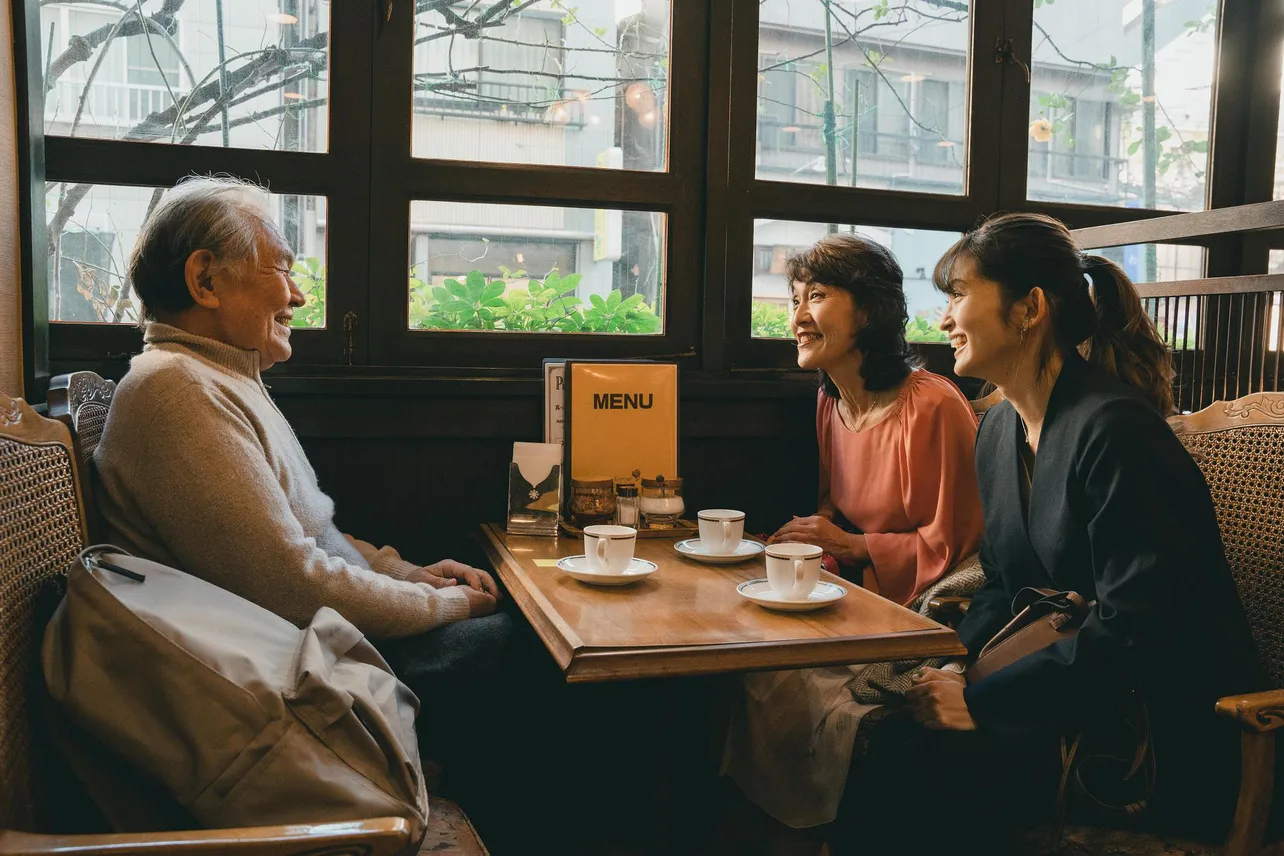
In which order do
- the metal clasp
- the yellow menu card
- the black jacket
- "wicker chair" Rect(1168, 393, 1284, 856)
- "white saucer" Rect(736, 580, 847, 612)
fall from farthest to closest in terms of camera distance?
the metal clasp
the yellow menu card
"wicker chair" Rect(1168, 393, 1284, 856)
"white saucer" Rect(736, 580, 847, 612)
the black jacket

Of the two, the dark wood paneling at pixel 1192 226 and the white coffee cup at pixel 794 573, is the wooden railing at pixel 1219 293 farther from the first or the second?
the white coffee cup at pixel 794 573

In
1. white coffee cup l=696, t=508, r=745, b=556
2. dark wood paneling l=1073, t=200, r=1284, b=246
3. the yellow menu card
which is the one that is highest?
dark wood paneling l=1073, t=200, r=1284, b=246

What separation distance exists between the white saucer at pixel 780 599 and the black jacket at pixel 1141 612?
0.28m

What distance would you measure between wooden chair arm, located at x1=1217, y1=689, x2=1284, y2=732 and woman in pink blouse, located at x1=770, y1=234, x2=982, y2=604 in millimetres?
839

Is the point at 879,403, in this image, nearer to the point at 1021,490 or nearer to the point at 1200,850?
the point at 1021,490

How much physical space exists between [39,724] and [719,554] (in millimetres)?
1143

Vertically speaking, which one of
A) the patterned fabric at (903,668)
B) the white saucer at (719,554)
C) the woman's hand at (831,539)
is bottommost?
the patterned fabric at (903,668)

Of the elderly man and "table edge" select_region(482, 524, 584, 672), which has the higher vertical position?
the elderly man

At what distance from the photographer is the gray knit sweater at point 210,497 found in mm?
1470

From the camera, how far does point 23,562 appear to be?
1.14 meters

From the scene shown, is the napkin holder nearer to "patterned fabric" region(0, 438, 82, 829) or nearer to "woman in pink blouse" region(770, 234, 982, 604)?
"woman in pink blouse" region(770, 234, 982, 604)

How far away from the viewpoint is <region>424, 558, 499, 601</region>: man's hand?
1.99 meters

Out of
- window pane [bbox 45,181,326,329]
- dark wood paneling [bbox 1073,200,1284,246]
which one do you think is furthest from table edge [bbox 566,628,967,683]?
window pane [bbox 45,181,326,329]

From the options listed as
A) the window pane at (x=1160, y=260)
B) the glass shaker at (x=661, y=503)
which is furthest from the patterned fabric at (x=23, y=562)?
the window pane at (x=1160, y=260)
